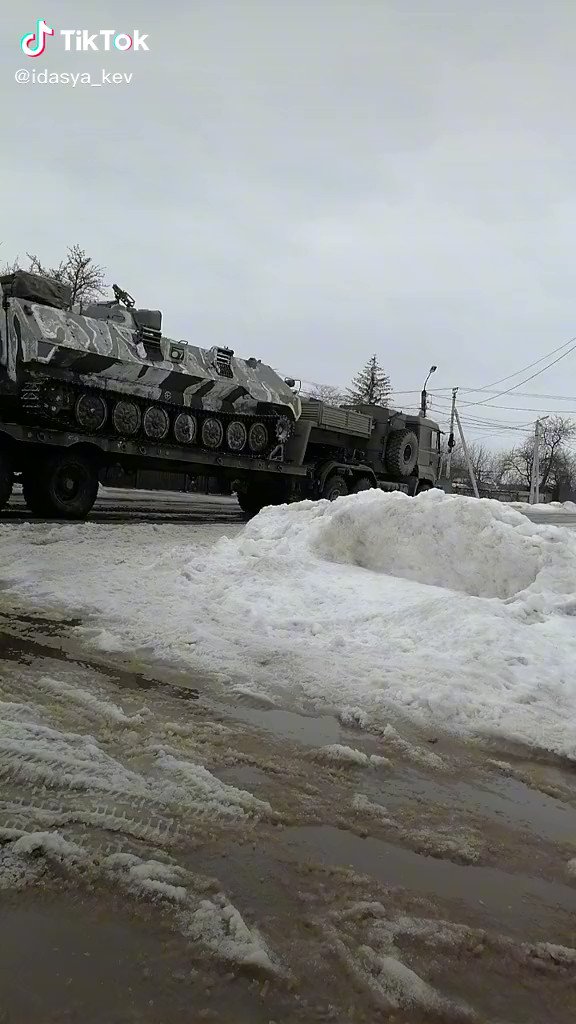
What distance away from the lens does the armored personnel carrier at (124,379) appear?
1115 centimetres

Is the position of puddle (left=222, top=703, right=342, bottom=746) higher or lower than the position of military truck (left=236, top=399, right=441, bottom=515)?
lower

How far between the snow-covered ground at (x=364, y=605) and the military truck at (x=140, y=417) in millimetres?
2929

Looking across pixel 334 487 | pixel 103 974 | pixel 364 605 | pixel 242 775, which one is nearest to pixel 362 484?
pixel 334 487

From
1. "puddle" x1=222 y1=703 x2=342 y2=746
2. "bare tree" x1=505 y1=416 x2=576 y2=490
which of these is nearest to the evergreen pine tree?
"bare tree" x1=505 y1=416 x2=576 y2=490

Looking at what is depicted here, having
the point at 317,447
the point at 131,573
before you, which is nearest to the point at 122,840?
the point at 131,573

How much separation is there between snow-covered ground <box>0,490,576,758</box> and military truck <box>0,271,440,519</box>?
2.93 meters

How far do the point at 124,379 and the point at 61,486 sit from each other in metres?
2.27

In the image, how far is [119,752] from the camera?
2.79 meters

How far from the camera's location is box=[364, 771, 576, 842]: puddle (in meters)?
2.58

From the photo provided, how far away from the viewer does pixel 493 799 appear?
8.99 ft

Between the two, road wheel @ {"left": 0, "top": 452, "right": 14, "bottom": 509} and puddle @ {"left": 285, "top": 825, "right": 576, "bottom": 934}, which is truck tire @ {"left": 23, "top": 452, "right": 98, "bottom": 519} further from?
puddle @ {"left": 285, "top": 825, "right": 576, "bottom": 934}

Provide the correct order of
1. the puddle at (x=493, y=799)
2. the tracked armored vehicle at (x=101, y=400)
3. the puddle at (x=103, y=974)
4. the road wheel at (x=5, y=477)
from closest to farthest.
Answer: the puddle at (x=103, y=974), the puddle at (x=493, y=799), the road wheel at (x=5, y=477), the tracked armored vehicle at (x=101, y=400)

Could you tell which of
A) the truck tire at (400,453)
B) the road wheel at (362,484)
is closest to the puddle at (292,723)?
the road wheel at (362,484)

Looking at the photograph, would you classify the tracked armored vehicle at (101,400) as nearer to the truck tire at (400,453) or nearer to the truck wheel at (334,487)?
the truck wheel at (334,487)
